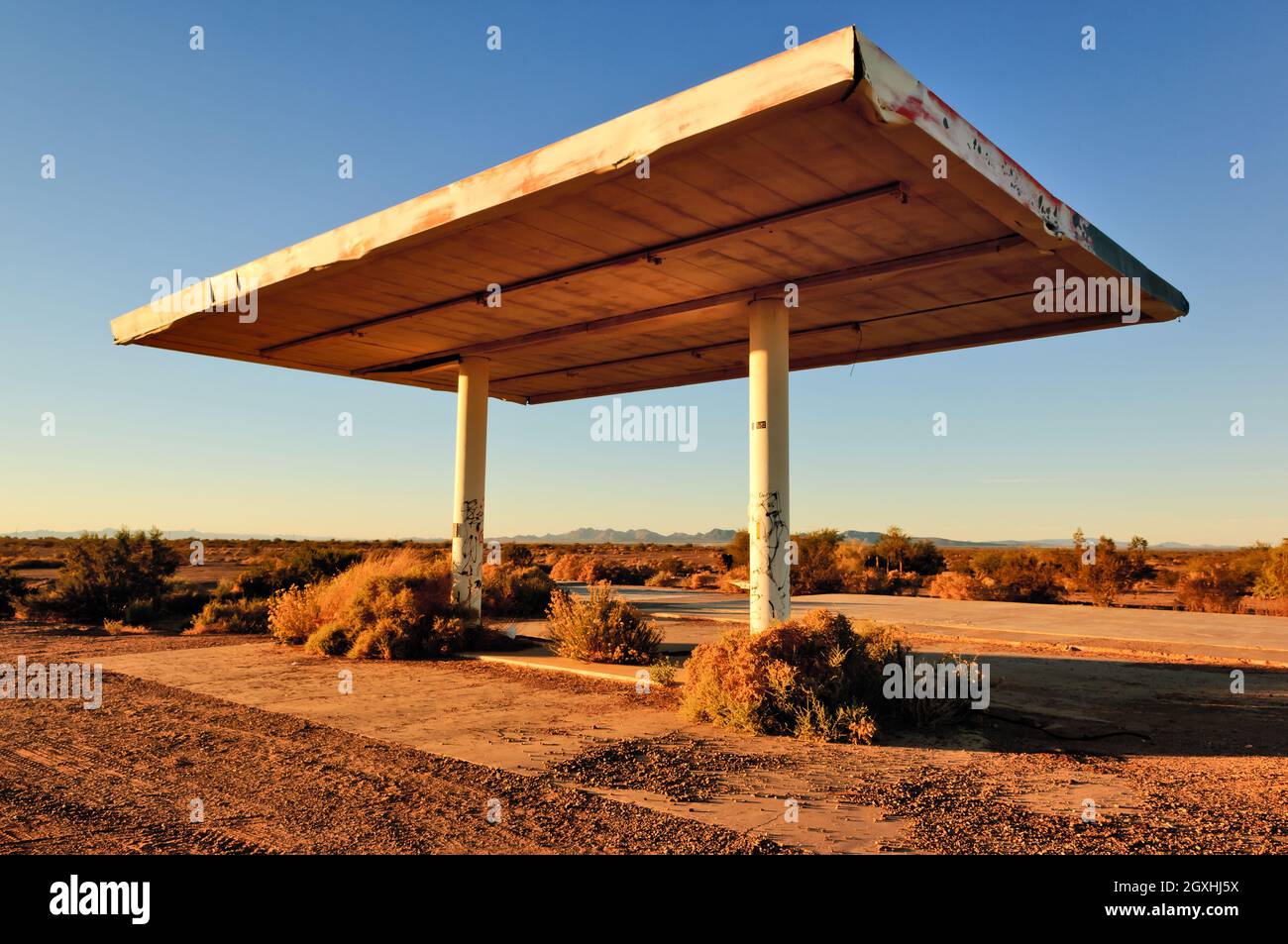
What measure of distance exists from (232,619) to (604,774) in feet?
49.1

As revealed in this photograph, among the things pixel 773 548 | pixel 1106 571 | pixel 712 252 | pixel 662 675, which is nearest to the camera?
pixel 712 252

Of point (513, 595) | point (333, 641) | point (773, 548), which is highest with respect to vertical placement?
point (773, 548)

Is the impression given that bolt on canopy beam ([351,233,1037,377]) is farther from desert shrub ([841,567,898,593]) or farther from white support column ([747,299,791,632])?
desert shrub ([841,567,898,593])

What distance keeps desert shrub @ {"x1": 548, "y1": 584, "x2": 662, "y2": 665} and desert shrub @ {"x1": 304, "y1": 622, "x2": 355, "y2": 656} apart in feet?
12.1

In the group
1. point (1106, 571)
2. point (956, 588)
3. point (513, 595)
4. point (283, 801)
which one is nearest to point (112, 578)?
point (513, 595)

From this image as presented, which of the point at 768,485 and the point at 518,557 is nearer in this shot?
the point at 768,485

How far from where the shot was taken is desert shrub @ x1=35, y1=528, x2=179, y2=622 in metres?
20.4

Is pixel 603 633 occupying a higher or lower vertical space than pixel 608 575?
higher

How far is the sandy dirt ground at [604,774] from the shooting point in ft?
16.8

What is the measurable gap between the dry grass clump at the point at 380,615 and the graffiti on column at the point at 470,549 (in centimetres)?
45

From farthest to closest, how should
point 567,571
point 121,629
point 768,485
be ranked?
point 567,571, point 121,629, point 768,485

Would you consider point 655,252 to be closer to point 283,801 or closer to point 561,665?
point 561,665

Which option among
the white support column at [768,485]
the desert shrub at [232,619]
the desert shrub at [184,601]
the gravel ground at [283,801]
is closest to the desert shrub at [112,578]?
the desert shrub at [184,601]

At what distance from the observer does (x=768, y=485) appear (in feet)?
33.8
